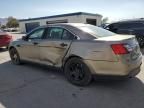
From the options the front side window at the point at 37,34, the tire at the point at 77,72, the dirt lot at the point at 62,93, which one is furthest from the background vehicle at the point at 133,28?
the tire at the point at 77,72

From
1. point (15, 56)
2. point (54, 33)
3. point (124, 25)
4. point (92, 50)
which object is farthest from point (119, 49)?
point (124, 25)

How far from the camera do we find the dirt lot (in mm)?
3596

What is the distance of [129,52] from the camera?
3.89m

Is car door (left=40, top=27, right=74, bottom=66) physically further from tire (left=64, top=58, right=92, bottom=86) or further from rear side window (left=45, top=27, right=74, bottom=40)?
tire (left=64, top=58, right=92, bottom=86)

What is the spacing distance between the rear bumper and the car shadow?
0.45 m

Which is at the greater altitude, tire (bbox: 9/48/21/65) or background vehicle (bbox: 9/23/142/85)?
background vehicle (bbox: 9/23/142/85)

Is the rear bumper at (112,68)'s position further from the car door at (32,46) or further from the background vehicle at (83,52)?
the car door at (32,46)

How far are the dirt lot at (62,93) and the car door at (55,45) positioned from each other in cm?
56

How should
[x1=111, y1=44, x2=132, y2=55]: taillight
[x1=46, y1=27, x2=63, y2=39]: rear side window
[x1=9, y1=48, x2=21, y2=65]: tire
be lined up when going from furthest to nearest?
[x1=9, y1=48, x2=21, y2=65]: tire < [x1=46, y1=27, x2=63, y2=39]: rear side window < [x1=111, y1=44, x2=132, y2=55]: taillight

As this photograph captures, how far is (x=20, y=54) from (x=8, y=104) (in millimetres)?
3031

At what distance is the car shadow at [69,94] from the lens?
11.8 feet

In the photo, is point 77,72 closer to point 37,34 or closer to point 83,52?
point 83,52

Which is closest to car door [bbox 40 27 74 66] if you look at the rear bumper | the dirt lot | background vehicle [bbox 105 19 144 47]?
the dirt lot

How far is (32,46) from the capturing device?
5754mm
